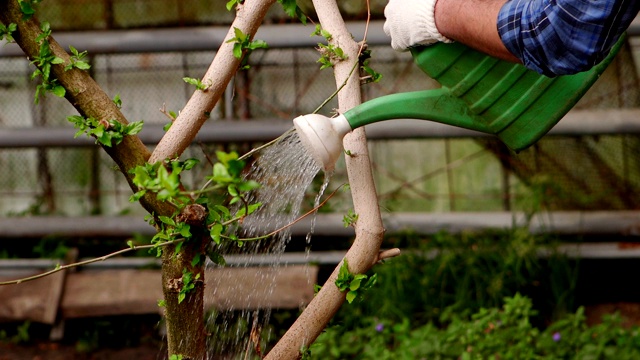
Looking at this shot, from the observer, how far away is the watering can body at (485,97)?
186 cm

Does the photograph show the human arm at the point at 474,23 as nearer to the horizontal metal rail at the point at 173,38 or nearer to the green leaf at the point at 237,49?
the green leaf at the point at 237,49

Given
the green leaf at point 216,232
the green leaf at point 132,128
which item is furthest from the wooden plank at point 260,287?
the green leaf at point 216,232

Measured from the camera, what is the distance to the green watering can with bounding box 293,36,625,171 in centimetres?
184

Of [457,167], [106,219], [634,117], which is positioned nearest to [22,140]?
[106,219]

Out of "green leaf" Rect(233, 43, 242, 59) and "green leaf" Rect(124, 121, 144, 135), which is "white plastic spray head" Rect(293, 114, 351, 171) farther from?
"green leaf" Rect(124, 121, 144, 135)

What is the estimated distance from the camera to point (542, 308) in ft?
13.2

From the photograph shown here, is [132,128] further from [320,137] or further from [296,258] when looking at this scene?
[296,258]

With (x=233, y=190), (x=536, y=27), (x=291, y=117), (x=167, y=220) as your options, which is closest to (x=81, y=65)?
(x=167, y=220)

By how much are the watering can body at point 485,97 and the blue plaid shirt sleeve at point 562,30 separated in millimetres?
159

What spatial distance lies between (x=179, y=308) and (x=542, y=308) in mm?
2351

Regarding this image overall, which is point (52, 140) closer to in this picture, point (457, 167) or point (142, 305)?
point (142, 305)

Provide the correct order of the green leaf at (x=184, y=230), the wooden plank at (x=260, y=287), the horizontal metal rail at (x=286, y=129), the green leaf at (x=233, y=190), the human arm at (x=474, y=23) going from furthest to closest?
the horizontal metal rail at (x=286, y=129) < the wooden plank at (x=260, y=287) < the green leaf at (x=184, y=230) < the human arm at (x=474, y=23) < the green leaf at (x=233, y=190)

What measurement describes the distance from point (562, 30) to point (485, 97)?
303 millimetres

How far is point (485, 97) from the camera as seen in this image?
1.87 metres
